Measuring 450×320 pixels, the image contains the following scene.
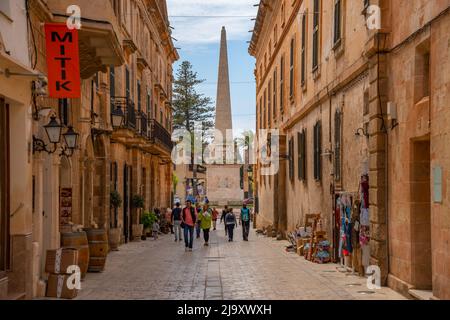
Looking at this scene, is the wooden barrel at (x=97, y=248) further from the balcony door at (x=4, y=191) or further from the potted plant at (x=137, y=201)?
the potted plant at (x=137, y=201)

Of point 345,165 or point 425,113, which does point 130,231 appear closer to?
point 345,165

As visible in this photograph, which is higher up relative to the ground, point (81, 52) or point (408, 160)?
point (81, 52)

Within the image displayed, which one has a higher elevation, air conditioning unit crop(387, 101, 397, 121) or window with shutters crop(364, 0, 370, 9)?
window with shutters crop(364, 0, 370, 9)

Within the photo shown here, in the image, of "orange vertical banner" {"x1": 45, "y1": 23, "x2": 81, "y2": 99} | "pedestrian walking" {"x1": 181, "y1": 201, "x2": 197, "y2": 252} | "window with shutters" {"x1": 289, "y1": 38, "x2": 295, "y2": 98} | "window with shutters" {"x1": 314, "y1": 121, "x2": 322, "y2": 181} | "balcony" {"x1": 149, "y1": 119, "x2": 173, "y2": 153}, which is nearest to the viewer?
"orange vertical banner" {"x1": 45, "y1": 23, "x2": 81, "y2": 99}

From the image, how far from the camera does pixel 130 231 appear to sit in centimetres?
2848

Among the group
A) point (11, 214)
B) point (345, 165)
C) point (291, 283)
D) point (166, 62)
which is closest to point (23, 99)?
point (11, 214)

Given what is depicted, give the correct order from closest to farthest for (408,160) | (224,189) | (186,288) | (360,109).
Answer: (408,160) → (186,288) → (360,109) → (224,189)

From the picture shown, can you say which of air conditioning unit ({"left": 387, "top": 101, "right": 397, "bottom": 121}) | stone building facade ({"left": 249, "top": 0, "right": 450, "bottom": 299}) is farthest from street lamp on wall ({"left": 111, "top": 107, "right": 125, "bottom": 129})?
air conditioning unit ({"left": 387, "top": 101, "right": 397, "bottom": 121})

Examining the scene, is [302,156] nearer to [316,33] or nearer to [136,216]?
[316,33]

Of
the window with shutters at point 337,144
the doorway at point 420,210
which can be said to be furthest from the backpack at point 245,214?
the doorway at point 420,210

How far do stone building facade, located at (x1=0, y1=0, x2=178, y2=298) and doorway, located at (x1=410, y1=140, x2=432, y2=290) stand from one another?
604cm

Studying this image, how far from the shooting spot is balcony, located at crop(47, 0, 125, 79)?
13.5 metres

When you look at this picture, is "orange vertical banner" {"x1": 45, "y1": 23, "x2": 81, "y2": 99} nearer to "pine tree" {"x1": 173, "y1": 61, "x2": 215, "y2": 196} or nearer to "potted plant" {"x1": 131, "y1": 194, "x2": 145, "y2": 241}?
"potted plant" {"x1": 131, "y1": 194, "x2": 145, "y2": 241}

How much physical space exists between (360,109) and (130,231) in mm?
15369
